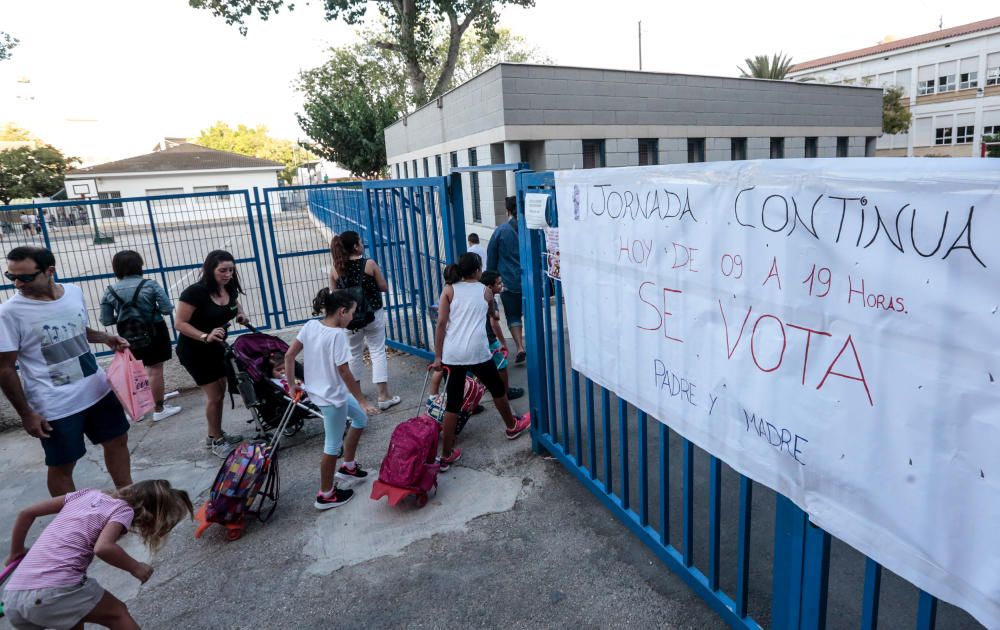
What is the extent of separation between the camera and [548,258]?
4004 mm

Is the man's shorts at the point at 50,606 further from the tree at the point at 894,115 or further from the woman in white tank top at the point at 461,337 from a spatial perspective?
the tree at the point at 894,115

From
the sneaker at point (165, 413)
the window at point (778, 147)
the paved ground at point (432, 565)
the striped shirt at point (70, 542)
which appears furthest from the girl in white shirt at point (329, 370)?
the window at point (778, 147)

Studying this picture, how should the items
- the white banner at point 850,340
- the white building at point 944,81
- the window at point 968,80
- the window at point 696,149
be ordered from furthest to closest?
the window at point 968,80 → the white building at point 944,81 → the window at point 696,149 → the white banner at point 850,340

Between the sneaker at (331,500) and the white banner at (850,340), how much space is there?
255cm

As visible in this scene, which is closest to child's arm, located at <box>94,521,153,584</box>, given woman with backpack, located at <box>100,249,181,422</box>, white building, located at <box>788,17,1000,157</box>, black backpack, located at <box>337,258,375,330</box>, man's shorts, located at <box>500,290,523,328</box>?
woman with backpack, located at <box>100,249,181,422</box>

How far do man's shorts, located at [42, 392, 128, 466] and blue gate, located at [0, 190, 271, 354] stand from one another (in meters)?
3.61

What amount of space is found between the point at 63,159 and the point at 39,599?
59.2 meters

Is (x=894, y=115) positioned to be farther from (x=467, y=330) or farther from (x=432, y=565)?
(x=432, y=565)

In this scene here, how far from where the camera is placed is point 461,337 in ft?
14.6

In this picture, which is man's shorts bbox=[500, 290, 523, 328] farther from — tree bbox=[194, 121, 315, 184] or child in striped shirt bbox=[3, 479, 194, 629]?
tree bbox=[194, 121, 315, 184]

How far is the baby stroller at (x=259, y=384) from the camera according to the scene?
4.85m

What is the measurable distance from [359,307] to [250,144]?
8706cm

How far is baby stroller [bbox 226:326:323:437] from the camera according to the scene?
4848 mm

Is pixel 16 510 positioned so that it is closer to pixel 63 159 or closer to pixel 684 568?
pixel 684 568
